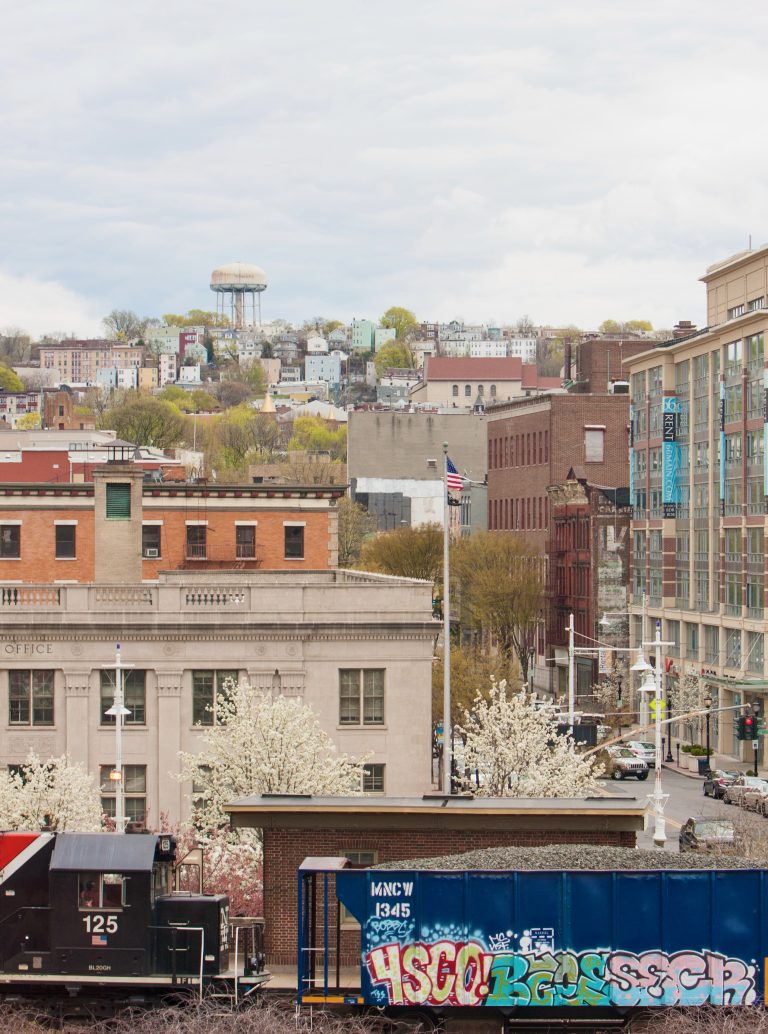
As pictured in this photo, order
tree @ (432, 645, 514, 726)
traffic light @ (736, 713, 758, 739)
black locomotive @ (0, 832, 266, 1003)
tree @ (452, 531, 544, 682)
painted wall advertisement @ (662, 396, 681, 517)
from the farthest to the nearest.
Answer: tree @ (452, 531, 544, 682)
painted wall advertisement @ (662, 396, 681, 517)
tree @ (432, 645, 514, 726)
traffic light @ (736, 713, 758, 739)
black locomotive @ (0, 832, 266, 1003)

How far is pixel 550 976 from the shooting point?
26.3 meters

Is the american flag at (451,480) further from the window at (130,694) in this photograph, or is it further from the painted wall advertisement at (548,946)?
the painted wall advertisement at (548,946)

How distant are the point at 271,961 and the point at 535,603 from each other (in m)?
89.1

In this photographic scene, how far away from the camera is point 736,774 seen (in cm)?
7525

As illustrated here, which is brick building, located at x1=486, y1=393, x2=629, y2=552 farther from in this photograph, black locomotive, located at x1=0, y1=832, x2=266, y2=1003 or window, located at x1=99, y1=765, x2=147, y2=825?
black locomotive, located at x1=0, y1=832, x2=266, y2=1003

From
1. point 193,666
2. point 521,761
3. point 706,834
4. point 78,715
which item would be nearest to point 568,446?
point 706,834

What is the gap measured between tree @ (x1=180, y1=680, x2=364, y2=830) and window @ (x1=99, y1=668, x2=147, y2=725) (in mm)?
4595

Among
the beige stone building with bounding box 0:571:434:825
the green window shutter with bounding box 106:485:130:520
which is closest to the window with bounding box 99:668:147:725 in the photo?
the beige stone building with bounding box 0:571:434:825

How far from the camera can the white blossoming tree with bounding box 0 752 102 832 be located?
3875 cm

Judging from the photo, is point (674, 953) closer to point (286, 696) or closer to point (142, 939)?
point (142, 939)

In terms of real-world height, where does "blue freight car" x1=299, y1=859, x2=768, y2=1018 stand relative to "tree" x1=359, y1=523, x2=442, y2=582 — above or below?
below

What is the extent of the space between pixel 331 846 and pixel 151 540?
38602 millimetres

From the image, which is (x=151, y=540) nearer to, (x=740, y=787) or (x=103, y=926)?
(x=740, y=787)

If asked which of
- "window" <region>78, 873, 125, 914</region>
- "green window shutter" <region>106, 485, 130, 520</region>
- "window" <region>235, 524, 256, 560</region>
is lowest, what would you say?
"window" <region>78, 873, 125, 914</region>
